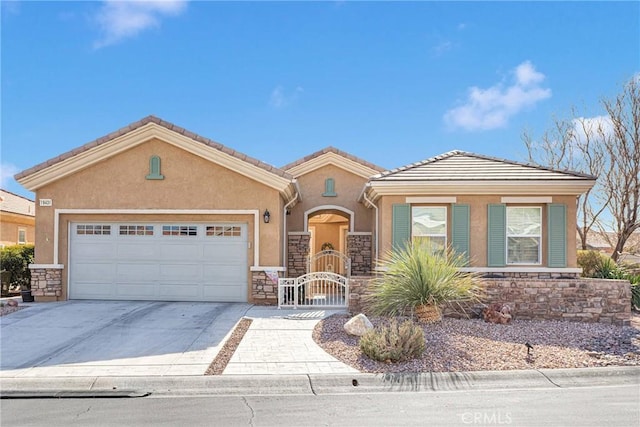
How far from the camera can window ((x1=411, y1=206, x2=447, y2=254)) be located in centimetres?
1336

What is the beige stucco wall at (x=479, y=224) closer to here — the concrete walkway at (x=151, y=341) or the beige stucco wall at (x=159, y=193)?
the beige stucco wall at (x=159, y=193)

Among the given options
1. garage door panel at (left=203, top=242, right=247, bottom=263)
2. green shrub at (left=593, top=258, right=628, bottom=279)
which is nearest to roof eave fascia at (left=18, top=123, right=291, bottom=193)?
garage door panel at (left=203, top=242, right=247, bottom=263)

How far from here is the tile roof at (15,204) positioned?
21.7 m

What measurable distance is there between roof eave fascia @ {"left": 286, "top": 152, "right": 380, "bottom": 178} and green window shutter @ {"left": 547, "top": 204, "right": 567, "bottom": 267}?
7.15m

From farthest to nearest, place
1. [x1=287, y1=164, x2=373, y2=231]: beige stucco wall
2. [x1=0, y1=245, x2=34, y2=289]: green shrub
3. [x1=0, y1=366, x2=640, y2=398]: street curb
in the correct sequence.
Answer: [x1=287, y1=164, x2=373, y2=231]: beige stucco wall
[x1=0, y1=245, x2=34, y2=289]: green shrub
[x1=0, y1=366, x2=640, y2=398]: street curb

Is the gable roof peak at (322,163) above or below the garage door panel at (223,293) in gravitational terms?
above

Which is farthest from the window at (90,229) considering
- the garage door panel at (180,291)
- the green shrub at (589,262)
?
the green shrub at (589,262)

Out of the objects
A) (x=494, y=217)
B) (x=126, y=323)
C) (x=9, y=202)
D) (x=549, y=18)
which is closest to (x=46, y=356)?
(x=126, y=323)

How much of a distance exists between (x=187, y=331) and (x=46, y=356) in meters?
2.57

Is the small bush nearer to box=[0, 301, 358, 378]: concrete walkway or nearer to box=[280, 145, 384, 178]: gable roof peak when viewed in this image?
box=[0, 301, 358, 378]: concrete walkway

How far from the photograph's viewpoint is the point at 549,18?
1295 cm

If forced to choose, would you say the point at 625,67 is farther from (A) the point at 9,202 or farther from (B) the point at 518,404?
(A) the point at 9,202

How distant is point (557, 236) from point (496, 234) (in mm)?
1707

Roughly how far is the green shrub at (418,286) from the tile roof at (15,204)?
62.3ft
